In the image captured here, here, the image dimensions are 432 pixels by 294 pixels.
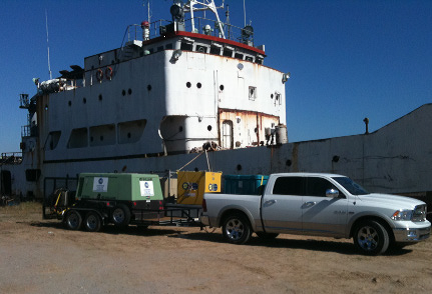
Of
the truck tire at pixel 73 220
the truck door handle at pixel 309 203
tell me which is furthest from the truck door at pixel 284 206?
the truck tire at pixel 73 220

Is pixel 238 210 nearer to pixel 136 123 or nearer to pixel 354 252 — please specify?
pixel 354 252

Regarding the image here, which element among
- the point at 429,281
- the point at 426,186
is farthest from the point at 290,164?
the point at 429,281

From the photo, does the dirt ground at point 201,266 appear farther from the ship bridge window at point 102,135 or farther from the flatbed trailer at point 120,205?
the ship bridge window at point 102,135

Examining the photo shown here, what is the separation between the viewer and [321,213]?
891 centimetres

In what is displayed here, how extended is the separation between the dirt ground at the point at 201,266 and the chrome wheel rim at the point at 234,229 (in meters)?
0.24

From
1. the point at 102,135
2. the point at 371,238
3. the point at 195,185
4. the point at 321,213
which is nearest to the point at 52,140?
the point at 102,135

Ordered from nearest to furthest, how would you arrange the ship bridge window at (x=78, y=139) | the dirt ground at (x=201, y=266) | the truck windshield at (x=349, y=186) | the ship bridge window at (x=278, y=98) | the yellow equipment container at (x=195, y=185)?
the dirt ground at (x=201, y=266), the truck windshield at (x=349, y=186), the yellow equipment container at (x=195, y=185), the ship bridge window at (x=278, y=98), the ship bridge window at (x=78, y=139)

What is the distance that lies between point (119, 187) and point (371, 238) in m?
6.71

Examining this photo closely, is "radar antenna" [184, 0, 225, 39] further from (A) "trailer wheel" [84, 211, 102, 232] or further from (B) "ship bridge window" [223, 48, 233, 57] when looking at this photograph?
(A) "trailer wheel" [84, 211, 102, 232]

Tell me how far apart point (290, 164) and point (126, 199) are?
5.08m

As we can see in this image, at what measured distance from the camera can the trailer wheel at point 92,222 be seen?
12.3 m

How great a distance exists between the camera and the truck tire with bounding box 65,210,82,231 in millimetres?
12727

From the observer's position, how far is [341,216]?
28.5ft

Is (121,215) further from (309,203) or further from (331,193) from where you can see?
(331,193)
